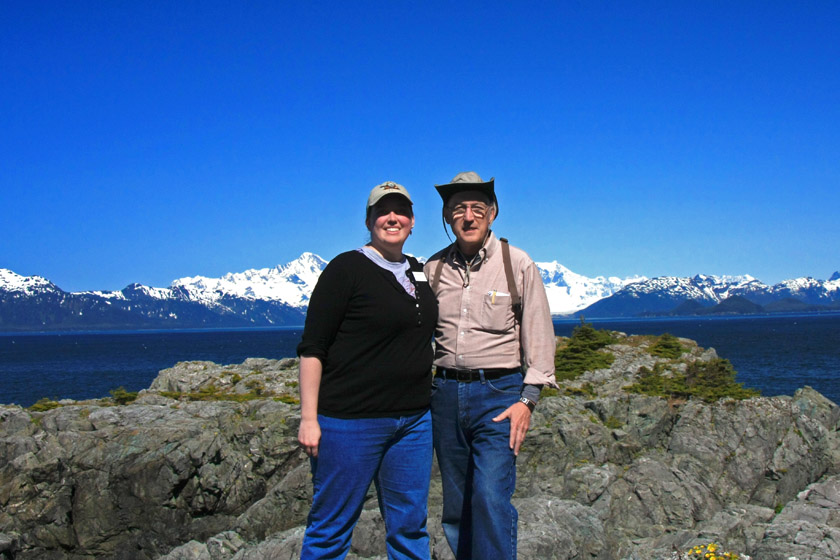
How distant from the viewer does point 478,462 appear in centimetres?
509

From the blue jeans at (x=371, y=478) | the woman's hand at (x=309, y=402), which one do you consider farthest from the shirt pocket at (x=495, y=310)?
the woman's hand at (x=309, y=402)

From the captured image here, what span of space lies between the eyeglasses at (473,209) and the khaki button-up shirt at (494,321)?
0.23m

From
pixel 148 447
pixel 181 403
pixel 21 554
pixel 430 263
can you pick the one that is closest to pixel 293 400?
pixel 181 403

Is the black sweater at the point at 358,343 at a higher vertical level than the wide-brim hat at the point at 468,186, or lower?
lower

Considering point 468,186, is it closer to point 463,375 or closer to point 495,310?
point 495,310

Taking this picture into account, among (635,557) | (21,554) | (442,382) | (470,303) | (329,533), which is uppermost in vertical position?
(470,303)

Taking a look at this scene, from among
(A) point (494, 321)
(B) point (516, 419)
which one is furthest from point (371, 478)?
(A) point (494, 321)

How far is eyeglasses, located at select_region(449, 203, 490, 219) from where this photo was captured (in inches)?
209

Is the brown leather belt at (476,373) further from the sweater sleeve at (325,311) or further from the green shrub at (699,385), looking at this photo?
the green shrub at (699,385)

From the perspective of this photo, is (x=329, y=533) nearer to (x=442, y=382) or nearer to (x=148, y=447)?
(x=442, y=382)

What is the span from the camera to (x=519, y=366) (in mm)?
5281

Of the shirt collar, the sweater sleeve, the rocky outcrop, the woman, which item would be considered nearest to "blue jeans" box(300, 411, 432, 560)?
the woman

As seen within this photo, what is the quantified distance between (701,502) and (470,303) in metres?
10.2

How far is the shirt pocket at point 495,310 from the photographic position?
515cm
